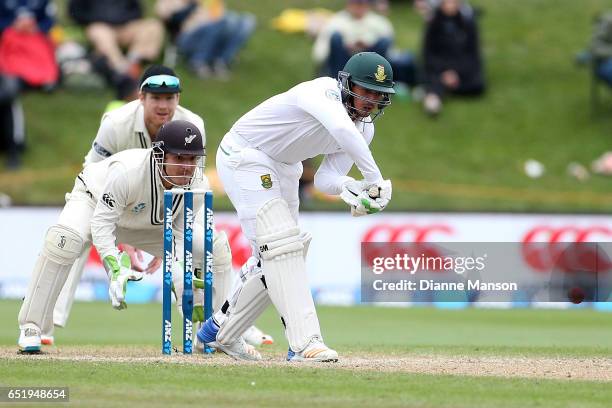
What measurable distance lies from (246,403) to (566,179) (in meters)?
12.6

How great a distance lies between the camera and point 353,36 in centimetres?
1742

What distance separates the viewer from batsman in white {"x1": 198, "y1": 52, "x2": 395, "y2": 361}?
7.39 m

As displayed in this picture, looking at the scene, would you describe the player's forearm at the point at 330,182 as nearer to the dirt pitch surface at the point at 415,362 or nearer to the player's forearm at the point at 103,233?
the dirt pitch surface at the point at 415,362

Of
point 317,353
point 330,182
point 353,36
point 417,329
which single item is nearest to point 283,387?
point 317,353

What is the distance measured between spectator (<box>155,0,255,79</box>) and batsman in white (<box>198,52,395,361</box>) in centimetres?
1094

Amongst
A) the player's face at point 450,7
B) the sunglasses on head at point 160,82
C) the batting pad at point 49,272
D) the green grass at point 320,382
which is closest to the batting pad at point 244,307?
the green grass at point 320,382

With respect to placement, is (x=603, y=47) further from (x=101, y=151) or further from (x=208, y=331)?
(x=208, y=331)

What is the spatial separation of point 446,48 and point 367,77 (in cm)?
1123

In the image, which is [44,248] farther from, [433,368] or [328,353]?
[433,368]

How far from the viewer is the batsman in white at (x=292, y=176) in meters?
7.39

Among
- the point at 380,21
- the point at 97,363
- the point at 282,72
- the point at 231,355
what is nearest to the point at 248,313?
the point at 231,355

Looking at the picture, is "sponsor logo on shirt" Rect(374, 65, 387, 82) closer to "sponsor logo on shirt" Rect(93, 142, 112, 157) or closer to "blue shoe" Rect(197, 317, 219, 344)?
"blue shoe" Rect(197, 317, 219, 344)

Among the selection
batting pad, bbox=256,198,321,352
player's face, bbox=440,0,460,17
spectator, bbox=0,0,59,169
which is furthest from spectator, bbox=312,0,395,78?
batting pad, bbox=256,198,321,352

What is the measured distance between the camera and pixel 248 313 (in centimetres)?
785
